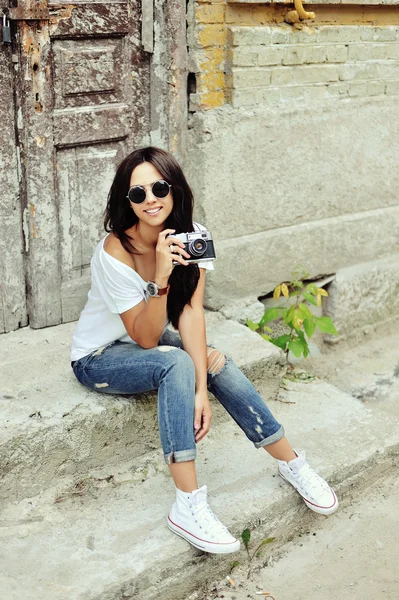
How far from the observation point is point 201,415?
298 cm

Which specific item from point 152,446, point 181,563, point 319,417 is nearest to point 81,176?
point 152,446

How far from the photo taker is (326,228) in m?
4.61

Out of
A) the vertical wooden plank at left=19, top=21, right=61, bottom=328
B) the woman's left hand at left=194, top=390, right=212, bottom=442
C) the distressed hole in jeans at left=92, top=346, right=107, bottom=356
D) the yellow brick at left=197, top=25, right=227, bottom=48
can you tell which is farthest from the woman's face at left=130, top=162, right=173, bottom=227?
the yellow brick at left=197, top=25, right=227, bottom=48

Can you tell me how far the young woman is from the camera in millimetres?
2824

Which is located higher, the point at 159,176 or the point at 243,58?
the point at 243,58

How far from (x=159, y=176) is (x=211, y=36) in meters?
1.35

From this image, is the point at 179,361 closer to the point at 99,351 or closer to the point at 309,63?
the point at 99,351

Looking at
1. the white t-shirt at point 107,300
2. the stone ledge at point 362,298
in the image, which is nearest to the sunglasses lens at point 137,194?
the white t-shirt at point 107,300

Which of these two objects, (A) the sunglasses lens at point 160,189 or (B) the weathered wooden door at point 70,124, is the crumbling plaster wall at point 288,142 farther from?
(A) the sunglasses lens at point 160,189

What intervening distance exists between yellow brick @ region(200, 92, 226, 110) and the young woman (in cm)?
114

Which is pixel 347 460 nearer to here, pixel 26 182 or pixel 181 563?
pixel 181 563

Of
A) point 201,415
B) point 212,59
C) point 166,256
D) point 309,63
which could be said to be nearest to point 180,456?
point 201,415

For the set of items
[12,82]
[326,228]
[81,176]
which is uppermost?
[12,82]

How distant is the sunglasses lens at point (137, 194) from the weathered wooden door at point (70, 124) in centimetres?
99
